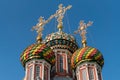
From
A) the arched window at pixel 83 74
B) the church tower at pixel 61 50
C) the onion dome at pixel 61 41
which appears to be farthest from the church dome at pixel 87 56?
the onion dome at pixel 61 41

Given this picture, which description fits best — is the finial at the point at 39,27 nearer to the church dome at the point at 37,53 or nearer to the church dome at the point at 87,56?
the church dome at the point at 37,53

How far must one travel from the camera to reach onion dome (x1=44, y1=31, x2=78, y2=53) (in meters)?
29.5

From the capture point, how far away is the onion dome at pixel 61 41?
1161 inches

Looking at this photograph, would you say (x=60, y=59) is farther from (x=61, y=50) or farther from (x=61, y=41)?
(x=61, y=41)

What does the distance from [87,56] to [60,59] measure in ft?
Result: 10.9

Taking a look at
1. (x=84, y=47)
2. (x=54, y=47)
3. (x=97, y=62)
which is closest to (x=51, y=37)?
(x=54, y=47)

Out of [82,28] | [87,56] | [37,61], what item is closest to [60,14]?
[82,28]

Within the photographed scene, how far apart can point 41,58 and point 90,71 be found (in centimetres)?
422

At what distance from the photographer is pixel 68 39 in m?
30.0

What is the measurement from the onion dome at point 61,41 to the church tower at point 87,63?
2082 millimetres

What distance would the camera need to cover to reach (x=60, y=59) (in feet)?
94.5

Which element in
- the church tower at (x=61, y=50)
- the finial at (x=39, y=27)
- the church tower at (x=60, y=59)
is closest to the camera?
the church tower at (x=60, y=59)

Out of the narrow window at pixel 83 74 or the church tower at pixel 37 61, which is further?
the narrow window at pixel 83 74

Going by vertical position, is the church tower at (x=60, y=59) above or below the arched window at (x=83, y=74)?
above
